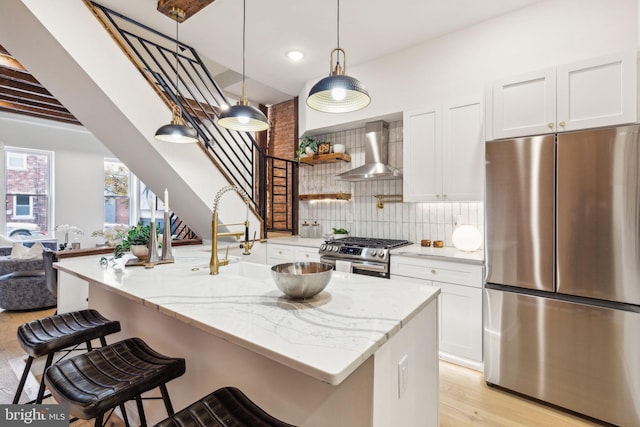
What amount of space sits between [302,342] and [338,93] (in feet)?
3.94

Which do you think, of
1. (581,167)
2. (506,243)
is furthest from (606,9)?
(506,243)

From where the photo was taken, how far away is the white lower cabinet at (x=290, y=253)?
140 inches

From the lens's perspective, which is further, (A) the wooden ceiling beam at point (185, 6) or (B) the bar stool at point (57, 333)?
(A) the wooden ceiling beam at point (185, 6)

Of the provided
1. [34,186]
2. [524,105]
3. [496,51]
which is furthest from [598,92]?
[34,186]

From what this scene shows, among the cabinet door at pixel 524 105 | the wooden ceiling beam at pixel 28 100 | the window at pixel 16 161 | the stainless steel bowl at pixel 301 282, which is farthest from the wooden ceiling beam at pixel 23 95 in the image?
the cabinet door at pixel 524 105

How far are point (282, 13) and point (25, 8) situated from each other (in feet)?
5.82

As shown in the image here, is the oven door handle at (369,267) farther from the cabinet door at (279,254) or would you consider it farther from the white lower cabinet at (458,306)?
the cabinet door at (279,254)

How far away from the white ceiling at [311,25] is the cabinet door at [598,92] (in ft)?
2.96

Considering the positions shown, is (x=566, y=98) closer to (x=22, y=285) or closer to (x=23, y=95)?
(x=22, y=285)

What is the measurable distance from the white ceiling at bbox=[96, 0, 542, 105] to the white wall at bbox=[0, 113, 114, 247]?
190 inches

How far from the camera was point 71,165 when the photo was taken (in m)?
6.34

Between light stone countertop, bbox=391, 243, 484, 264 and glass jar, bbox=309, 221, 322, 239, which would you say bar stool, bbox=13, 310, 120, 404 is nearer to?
light stone countertop, bbox=391, 243, 484, 264

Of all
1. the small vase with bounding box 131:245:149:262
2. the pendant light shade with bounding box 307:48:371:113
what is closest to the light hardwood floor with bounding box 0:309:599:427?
the small vase with bounding box 131:245:149:262

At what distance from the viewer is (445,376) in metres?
2.49
